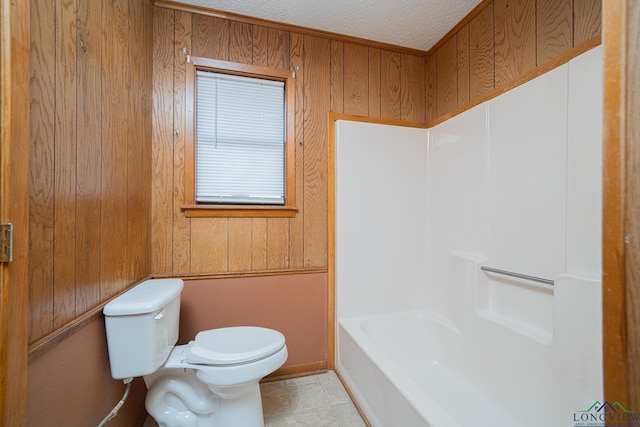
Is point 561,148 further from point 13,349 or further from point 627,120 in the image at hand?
point 13,349

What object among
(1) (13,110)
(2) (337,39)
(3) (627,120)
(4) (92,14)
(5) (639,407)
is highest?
(2) (337,39)

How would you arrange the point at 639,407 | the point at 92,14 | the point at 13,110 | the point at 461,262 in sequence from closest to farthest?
the point at 639,407
the point at 13,110
the point at 92,14
the point at 461,262

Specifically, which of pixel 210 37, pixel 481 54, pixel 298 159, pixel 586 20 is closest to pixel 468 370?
pixel 298 159

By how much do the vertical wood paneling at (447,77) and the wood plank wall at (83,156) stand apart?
1.99 metres

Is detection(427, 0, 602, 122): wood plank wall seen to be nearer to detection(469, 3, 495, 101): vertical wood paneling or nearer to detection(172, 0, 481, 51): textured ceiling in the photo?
detection(469, 3, 495, 101): vertical wood paneling

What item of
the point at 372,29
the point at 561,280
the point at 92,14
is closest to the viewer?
the point at 92,14

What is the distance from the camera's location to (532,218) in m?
1.35

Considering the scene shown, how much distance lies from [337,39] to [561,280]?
1.99 meters

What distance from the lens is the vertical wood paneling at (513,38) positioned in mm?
1428

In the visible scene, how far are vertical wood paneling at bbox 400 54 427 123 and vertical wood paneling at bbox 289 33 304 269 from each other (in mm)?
818

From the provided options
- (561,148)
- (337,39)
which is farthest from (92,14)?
(561,148)

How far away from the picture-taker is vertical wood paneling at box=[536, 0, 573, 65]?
126 centimetres

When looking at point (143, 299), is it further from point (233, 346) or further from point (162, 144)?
point (162, 144)

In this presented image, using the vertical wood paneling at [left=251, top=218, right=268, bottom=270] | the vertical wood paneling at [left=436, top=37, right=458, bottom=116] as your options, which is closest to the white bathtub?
the vertical wood paneling at [left=251, top=218, right=268, bottom=270]
